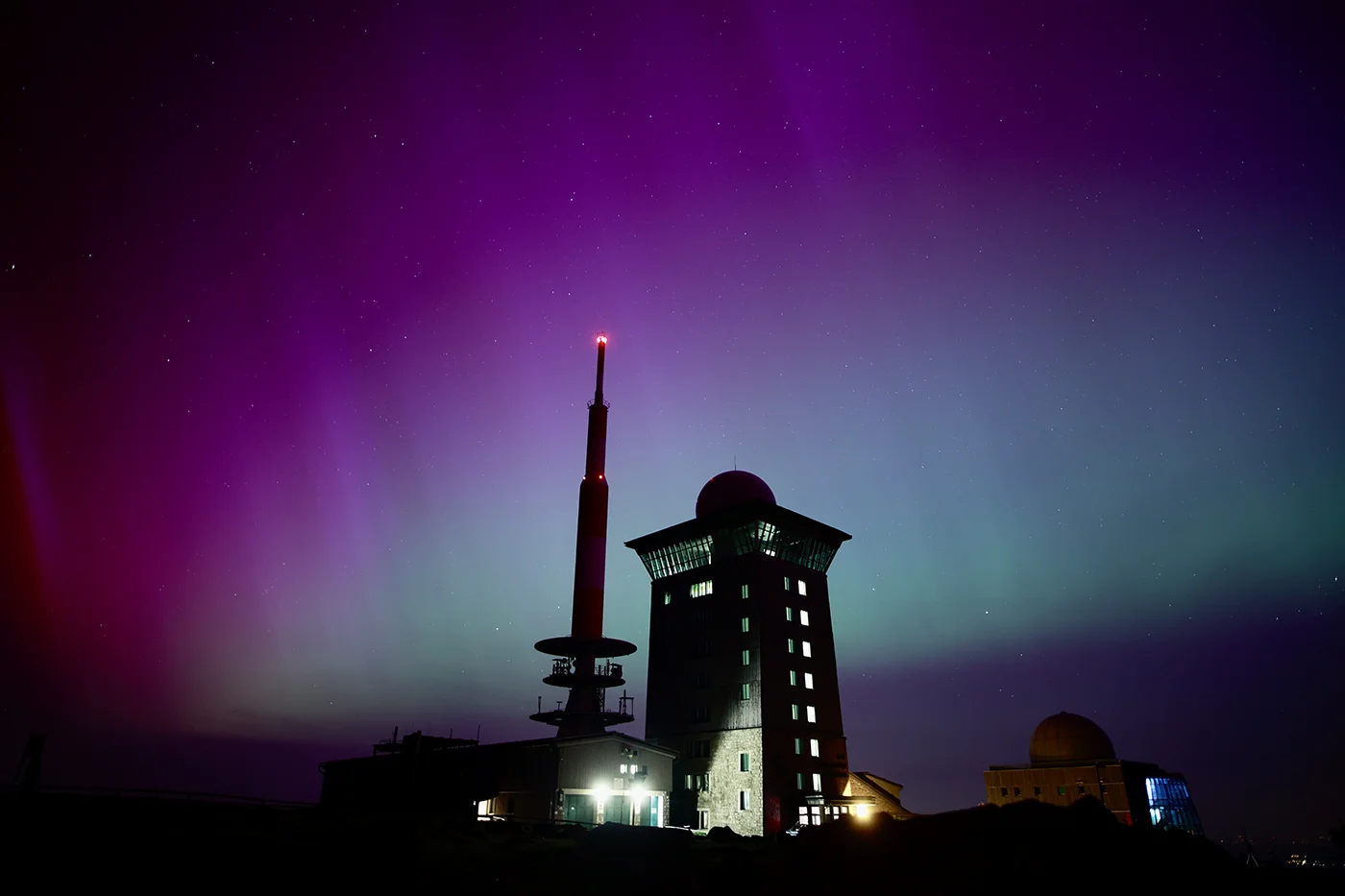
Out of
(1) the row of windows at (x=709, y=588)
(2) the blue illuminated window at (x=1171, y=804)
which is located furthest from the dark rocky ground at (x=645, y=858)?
(2) the blue illuminated window at (x=1171, y=804)

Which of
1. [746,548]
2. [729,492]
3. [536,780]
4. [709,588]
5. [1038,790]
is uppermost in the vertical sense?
[729,492]

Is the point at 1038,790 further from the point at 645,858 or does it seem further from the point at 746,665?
the point at 645,858

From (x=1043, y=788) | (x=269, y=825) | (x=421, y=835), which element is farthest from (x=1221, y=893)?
(x=1043, y=788)

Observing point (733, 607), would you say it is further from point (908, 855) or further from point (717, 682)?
point (908, 855)

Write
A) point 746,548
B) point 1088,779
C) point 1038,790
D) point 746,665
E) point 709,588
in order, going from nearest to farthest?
point 746,665 < point 746,548 < point 709,588 < point 1088,779 < point 1038,790

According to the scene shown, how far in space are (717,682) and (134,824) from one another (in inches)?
1655

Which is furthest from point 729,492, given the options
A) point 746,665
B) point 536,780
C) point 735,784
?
point 536,780

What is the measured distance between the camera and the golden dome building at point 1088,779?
69.4 meters

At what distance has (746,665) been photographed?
61406mm

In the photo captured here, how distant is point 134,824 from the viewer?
28031 mm

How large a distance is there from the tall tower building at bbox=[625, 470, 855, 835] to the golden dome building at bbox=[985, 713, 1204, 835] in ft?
71.9

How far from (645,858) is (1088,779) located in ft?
207

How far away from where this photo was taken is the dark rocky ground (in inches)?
730

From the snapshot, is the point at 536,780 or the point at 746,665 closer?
the point at 536,780
